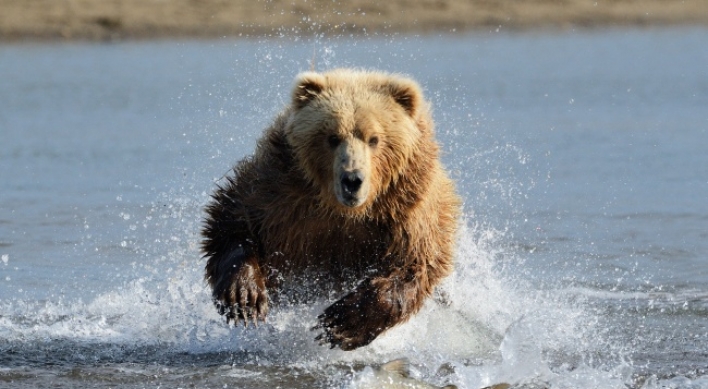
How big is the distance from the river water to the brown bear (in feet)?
1.20

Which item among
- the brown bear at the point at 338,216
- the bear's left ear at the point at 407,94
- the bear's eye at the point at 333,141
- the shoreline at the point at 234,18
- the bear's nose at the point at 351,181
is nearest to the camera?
the bear's nose at the point at 351,181

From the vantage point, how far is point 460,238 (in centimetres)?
815

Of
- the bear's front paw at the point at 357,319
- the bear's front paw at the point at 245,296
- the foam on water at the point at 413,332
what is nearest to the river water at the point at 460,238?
the foam on water at the point at 413,332

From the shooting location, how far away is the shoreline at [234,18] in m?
26.5

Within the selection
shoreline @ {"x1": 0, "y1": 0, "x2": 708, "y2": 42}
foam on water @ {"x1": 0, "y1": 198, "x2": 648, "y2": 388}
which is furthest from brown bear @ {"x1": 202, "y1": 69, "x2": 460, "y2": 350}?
shoreline @ {"x1": 0, "y1": 0, "x2": 708, "y2": 42}

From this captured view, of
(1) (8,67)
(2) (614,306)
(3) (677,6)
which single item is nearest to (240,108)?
(1) (8,67)

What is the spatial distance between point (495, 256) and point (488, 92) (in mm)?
11349

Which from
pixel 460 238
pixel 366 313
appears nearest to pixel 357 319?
Result: pixel 366 313

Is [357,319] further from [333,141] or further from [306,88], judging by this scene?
[306,88]

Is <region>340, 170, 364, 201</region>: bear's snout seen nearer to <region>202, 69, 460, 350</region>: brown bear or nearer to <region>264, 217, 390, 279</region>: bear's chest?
<region>202, 69, 460, 350</region>: brown bear

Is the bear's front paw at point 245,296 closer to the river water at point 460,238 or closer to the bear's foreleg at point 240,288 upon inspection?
the bear's foreleg at point 240,288

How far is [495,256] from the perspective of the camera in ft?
31.9

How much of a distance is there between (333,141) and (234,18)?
20968mm

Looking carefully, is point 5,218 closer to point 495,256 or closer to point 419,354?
point 495,256
